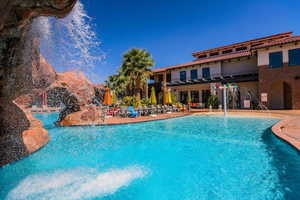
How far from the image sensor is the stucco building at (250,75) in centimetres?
1784

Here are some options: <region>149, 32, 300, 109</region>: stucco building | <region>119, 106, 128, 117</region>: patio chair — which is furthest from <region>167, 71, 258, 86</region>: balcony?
<region>119, 106, 128, 117</region>: patio chair

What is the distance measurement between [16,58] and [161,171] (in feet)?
15.2

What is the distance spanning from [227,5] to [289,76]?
10324mm

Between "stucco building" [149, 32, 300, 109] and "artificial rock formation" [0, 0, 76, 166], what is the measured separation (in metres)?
21.1

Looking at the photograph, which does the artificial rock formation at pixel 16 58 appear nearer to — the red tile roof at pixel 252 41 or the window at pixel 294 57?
the window at pixel 294 57

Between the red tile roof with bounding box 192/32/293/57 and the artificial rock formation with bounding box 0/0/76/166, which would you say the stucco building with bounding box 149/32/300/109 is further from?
the artificial rock formation with bounding box 0/0/76/166

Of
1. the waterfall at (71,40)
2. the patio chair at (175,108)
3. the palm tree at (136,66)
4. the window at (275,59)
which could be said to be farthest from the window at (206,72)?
the waterfall at (71,40)

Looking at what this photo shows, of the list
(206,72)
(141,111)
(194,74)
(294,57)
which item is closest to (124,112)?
(141,111)

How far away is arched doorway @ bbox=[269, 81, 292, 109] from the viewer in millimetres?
19250

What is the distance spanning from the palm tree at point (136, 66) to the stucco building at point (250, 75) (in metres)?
5.99

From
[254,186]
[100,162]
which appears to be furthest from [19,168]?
[254,186]

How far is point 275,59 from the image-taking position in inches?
730

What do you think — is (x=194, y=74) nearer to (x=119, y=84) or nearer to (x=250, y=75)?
(x=250, y=75)

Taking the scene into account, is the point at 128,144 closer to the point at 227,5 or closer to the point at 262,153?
the point at 262,153
